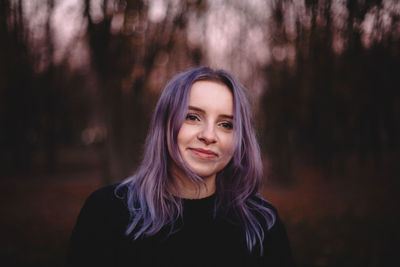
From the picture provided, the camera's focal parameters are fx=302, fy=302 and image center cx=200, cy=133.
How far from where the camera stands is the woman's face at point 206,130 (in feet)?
5.35

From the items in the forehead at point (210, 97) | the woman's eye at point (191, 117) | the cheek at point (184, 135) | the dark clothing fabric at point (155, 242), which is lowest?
the dark clothing fabric at point (155, 242)

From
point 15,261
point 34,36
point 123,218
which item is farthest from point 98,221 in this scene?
point 34,36

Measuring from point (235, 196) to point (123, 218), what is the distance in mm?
673

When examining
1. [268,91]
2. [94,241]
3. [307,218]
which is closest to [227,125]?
[94,241]

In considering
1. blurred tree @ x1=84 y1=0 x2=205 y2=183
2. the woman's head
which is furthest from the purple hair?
blurred tree @ x1=84 y1=0 x2=205 y2=183

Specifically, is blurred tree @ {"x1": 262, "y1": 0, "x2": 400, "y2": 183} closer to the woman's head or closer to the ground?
the ground

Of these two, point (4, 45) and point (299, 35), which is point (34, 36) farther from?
point (299, 35)

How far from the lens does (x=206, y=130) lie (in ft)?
5.33

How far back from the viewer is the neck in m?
1.70

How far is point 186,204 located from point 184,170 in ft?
0.68

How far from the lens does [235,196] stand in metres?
1.86

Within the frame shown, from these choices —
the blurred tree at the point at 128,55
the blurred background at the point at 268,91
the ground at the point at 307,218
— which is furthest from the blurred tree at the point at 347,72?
the blurred tree at the point at 128,55

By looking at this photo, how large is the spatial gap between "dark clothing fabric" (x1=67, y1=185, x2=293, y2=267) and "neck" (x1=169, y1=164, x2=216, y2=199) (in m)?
0.04

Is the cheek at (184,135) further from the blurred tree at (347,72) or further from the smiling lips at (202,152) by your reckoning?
the blurred tree at (347,72)
